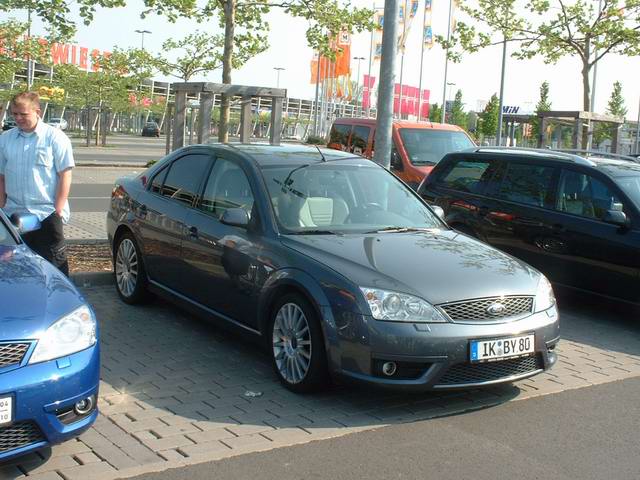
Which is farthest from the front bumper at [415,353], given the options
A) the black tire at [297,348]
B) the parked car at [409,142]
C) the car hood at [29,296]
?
the parked car at [409,142]

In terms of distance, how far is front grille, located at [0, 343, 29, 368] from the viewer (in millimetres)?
3842

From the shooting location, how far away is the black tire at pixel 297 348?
205 inches

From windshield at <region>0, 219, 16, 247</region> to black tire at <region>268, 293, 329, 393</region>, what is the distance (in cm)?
177

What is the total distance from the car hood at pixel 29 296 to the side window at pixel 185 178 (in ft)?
6.95

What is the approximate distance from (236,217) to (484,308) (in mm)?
1900

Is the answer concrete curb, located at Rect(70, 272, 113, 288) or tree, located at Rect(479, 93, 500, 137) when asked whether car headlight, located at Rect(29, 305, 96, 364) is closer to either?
concrete curb, located at Rect(70, 272, 113, 288)

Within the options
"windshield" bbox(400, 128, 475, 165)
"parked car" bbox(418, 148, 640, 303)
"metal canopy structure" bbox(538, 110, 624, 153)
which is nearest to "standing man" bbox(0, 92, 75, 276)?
"parked car" bbox(418, 148, 640, 303)

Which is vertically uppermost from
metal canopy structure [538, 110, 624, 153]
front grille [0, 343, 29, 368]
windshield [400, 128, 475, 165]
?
metal canopy structure [538, 110, 624, 153]

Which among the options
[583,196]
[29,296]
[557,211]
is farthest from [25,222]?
[583,196]

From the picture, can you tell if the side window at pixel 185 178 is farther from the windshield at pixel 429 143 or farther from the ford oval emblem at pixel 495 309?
the windshield at pixel 429 143

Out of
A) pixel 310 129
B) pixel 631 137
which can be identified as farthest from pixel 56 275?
pixel 310 129

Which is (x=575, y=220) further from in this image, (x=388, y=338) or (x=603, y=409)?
(x=388, y=338)

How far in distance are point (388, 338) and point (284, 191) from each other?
1.75 m

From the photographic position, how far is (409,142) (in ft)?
48.9
